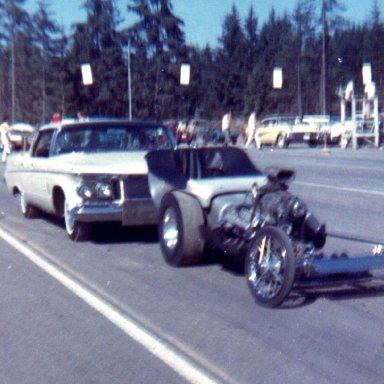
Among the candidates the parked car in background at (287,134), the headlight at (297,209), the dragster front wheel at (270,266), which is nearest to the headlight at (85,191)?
the dragster front wheel at (270,266)

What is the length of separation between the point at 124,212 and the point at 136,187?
339mm

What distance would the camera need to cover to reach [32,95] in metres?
88.6

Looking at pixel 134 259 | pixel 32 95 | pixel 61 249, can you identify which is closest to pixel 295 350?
pixel 134 259

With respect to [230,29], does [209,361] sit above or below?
below

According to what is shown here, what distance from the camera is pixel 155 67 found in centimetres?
8119

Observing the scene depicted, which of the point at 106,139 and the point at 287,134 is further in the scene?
the point at 287,134

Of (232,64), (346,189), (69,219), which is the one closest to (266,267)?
(69,219)

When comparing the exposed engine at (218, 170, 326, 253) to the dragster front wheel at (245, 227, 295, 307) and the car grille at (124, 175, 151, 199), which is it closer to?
the dragster front wheel at (245, 227, 295, 307)

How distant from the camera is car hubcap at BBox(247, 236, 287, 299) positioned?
25.2 feet

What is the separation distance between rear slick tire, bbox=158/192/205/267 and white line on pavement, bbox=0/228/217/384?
1.15 m

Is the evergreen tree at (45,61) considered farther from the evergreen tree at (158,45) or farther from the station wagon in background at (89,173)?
the station wagon in background at (89,173)

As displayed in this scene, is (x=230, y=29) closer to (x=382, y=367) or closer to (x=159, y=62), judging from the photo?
(x=159, y=62)

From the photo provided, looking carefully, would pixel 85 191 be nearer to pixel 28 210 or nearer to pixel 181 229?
pixel 181 229

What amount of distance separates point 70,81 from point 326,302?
74.2 metres
